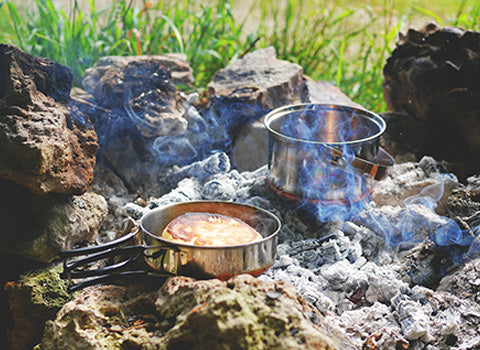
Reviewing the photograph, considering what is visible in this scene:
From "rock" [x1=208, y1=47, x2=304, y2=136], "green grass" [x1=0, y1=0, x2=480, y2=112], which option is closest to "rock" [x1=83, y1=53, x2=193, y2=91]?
"rock" [x1=208, y1=47, x2=304, y2=136]

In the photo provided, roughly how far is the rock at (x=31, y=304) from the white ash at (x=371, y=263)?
23.6 inches

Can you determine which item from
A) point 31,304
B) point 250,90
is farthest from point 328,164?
point 31,304

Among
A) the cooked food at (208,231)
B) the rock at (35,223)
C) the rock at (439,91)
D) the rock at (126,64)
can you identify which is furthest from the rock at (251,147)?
the rock at (35,223)

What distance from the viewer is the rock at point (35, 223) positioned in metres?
2.18

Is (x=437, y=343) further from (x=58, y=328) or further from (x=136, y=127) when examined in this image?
(x=136, y=127)

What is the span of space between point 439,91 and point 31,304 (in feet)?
9.22

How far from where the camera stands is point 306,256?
98.3 inches

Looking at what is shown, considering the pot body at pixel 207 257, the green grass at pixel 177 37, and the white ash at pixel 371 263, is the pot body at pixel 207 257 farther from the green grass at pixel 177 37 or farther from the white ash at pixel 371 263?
the green grass at pixel 177 37

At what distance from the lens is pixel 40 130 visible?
6.81ft

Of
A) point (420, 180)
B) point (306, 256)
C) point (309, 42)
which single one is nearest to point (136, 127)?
point (306, 256)

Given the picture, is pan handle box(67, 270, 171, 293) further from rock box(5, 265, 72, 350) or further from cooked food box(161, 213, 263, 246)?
rock box(5, 265, 72, 350)

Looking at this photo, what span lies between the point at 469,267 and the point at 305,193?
88 centimetres

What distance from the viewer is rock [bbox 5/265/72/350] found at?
214 cm

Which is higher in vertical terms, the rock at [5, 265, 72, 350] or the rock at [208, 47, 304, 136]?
the rock at [208, 47, 304, 136]
